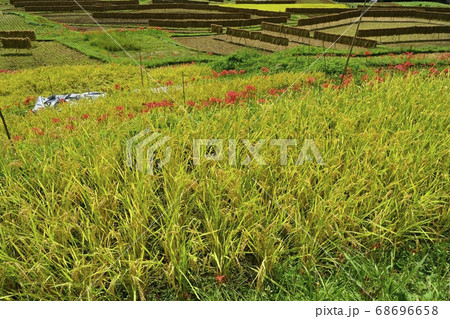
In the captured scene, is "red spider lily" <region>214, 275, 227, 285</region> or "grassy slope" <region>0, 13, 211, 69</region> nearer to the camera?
"red spider lily" <region>214, 275, 227, 285</region>

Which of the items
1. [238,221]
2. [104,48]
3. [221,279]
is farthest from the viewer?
[104,48]

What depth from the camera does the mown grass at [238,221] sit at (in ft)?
6.82

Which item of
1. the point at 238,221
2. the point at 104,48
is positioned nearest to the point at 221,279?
the point at 238,221

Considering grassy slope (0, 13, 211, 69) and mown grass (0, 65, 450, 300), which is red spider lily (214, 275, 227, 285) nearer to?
mown grass (0, 65, 450, 300)

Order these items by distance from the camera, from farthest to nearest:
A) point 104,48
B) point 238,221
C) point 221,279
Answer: point 104,48 < point 238,221 < point 221,279

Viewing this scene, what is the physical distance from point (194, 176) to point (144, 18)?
29821 mm

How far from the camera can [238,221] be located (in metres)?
2.47

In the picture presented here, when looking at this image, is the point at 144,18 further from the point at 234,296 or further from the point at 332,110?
the point at 234,296

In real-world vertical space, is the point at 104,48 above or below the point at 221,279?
above

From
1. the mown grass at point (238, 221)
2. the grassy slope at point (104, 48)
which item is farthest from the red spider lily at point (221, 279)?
the grassy slope at point (104, 48)

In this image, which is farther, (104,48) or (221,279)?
(104,48)

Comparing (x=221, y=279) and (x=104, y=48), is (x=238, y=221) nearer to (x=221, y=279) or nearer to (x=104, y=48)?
(x=221, y=279)

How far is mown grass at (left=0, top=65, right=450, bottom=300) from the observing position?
2080 mm

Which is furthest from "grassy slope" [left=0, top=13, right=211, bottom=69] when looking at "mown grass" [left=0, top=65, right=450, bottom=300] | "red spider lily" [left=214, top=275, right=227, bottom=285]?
"red spider lily" [left=214, top=275, right=227, bottom=285]
